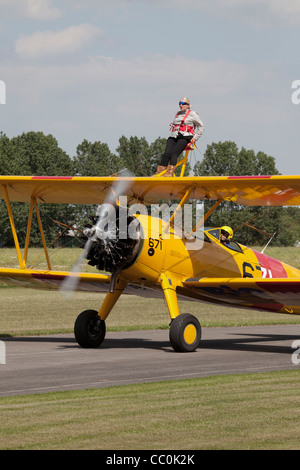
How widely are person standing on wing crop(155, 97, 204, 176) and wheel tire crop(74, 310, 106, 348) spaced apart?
11.4 feet

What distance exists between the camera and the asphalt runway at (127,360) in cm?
1163

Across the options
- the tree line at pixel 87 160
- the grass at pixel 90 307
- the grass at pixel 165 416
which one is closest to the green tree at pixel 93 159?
the tree line at pixel 87 160

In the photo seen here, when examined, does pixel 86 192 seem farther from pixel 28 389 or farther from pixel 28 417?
pixel 28 417

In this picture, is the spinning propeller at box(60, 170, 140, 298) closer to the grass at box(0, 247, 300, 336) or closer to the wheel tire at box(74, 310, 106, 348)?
the wheel tire at box(74, 310, 106, 348)

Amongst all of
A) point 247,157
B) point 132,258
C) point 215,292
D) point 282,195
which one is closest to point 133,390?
point 132,258

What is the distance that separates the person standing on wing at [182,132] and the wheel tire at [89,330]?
3485 millimetres

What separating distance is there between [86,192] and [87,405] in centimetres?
947

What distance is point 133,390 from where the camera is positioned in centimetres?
1041

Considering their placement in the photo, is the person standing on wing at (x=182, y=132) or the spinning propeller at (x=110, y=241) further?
the person standing on wing at (x=182, y=132)

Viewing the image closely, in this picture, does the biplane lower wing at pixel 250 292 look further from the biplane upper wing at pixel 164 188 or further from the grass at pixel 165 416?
the grass at pixel 165 416

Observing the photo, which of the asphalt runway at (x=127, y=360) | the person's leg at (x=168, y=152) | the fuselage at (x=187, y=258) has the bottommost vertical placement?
the asphalt runway at (x=127, y=360)

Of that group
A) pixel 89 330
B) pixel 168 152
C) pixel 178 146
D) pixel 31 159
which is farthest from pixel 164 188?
pixel 31 159

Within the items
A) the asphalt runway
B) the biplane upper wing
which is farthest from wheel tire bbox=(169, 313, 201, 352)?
the biplane upper wing

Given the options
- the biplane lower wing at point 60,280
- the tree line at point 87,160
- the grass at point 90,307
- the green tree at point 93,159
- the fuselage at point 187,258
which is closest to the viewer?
the fuselage at point 187,258
